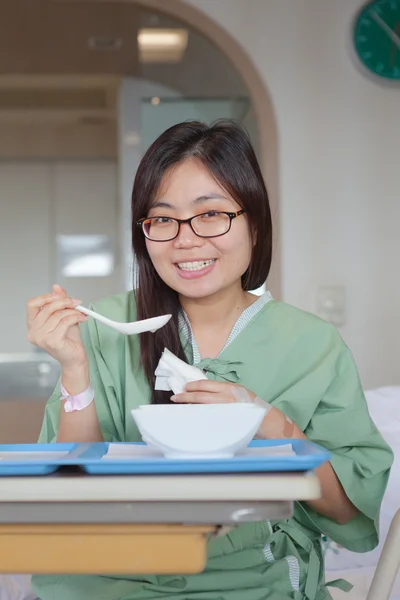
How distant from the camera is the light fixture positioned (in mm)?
3301

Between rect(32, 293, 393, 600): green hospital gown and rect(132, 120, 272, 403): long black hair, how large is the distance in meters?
0.03

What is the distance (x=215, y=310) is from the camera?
1.31m

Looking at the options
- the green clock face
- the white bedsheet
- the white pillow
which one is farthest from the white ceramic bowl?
A: the green clock face

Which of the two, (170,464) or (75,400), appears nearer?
(170,464)

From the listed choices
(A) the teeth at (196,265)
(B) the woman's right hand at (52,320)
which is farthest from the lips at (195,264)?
(B) the woman's right hand at (52,320)

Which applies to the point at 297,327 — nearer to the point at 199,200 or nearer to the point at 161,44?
the point at 199,200

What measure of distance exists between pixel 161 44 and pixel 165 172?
94.2 inches

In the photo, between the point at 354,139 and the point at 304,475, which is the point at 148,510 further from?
the point at 354,139

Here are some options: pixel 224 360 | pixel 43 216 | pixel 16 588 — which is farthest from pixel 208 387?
pixel 43 216

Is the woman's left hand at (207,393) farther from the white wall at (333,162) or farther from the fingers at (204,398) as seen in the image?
the white wall at (333,162)

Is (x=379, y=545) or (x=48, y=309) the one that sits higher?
(x=48, y=309)

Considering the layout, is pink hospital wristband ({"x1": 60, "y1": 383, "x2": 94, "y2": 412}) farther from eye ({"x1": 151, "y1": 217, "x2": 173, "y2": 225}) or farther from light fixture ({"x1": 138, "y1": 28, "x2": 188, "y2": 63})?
light fixture ({"x1": 138, "y1": 28, "x2": 188, "y2": 63})

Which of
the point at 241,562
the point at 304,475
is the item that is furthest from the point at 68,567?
the point at 241,562

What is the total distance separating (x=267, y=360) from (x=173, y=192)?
0.27 meters
